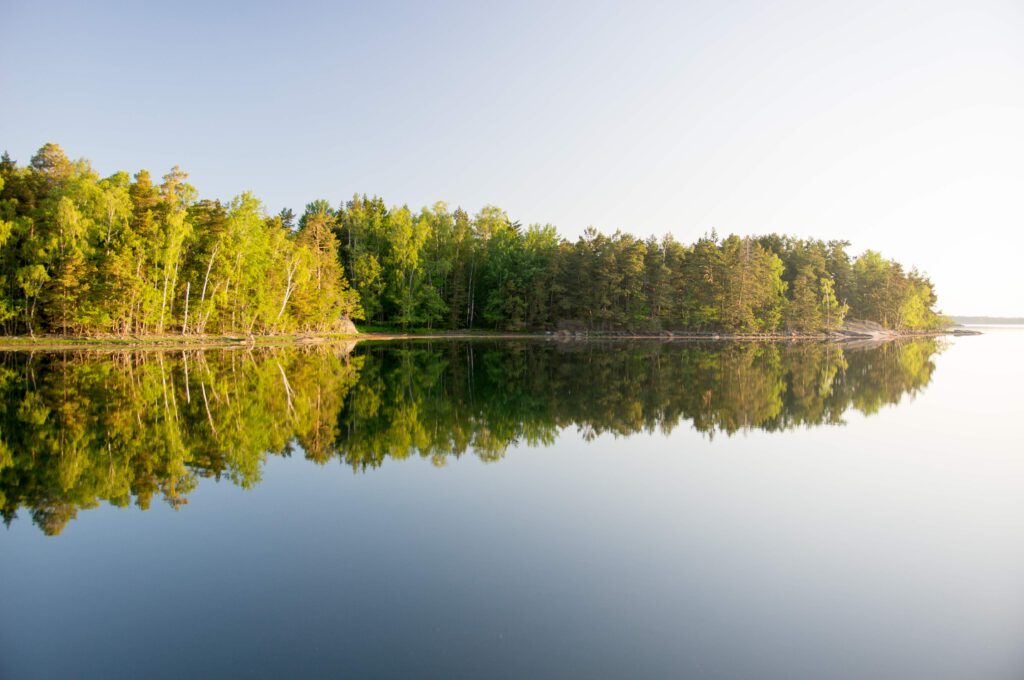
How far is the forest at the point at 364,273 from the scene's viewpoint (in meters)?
39.2

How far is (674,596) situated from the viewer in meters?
6.30

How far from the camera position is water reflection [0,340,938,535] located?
1088cm

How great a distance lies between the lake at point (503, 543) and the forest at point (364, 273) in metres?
26.7

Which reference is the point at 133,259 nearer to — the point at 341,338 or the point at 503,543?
the point at 341,338

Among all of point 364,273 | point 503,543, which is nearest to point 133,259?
point 364,273

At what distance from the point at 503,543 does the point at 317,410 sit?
1090cm

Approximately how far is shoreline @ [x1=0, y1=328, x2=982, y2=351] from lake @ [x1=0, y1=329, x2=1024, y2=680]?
2483 centimetres

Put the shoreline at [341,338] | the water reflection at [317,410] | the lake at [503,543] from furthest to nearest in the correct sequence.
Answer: the shoreline at [341,338] → the water reflection at [317,410] → the lake at [503,543]

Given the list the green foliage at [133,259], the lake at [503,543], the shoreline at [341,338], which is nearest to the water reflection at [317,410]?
the lake at [503,543]

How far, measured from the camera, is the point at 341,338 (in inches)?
2297

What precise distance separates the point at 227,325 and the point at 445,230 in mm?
31601

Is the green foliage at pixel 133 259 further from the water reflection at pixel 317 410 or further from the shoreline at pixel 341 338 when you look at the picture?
the water reflection at pixel 317 410

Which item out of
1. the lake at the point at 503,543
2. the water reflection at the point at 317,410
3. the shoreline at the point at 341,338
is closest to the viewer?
the lake at the point at 503,543

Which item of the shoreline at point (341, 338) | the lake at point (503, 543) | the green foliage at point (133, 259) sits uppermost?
the green foliage at point (133, 259)
